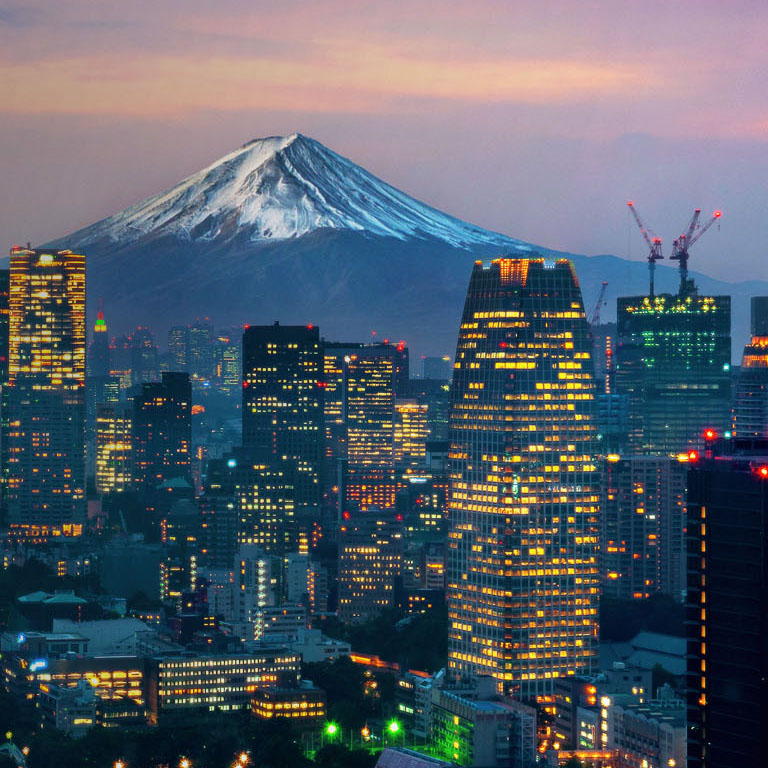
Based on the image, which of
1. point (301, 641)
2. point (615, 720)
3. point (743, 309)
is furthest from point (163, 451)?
point (615, 720)

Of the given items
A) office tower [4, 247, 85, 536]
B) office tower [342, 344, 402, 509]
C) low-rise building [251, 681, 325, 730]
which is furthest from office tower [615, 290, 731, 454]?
low-rise building [251, 681, 325, 730]

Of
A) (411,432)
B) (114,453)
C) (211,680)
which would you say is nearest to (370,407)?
(411,432)

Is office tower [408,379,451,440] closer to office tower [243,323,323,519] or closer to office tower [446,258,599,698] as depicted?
office tower [243,323,323,519]

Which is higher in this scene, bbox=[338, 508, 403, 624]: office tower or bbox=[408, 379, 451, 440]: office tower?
bbox=[408, 379, 451, 440]: office tower

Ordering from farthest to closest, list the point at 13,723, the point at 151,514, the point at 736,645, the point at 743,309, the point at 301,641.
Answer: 1. the point at 743,309
2. the point at 151,514
3. the point at 301,641
4. the point at 13,723
5. the point at 736,645

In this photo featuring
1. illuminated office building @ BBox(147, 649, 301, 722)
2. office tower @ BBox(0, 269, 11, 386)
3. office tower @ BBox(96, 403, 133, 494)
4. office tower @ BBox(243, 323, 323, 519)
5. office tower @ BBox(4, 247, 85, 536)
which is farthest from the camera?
office tower @ BBox(0, 269, 11, 386)

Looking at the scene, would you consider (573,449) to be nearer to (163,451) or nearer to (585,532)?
(585,532)
